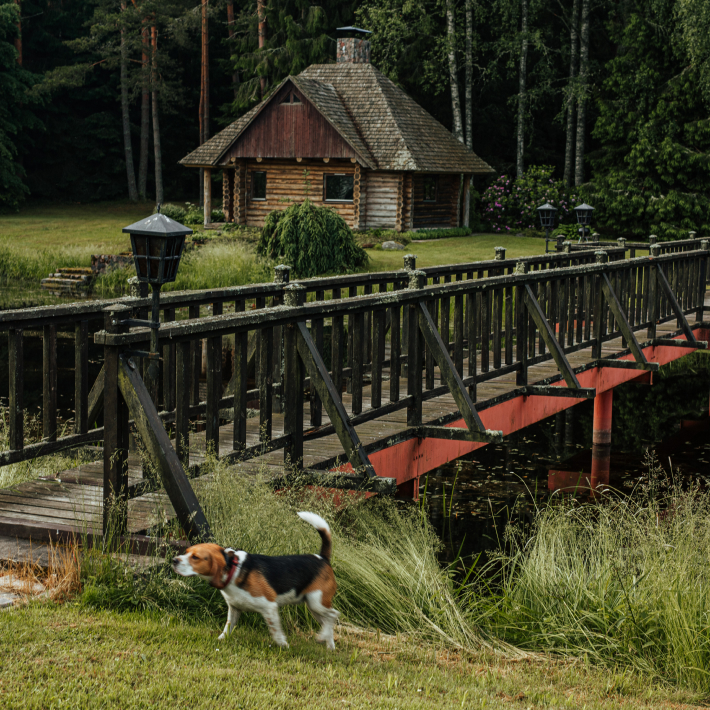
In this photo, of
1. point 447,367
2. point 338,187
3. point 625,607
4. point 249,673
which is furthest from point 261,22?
point 249,673

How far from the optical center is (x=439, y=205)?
34.8 meters

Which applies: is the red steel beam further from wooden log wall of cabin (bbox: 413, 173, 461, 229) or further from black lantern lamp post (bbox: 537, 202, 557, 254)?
wooden log wall of cabin (bbox: 413, 173, 461, 229)

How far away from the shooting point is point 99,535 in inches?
185

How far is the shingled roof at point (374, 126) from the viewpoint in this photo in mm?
32250

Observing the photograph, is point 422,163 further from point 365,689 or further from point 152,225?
point 365,689

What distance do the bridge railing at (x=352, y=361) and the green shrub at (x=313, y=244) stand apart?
1283cm

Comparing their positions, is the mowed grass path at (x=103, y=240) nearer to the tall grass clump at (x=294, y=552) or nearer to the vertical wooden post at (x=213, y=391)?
the vertical wooden post at (x=213, y=391)

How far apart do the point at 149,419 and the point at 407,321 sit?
10.0 feet

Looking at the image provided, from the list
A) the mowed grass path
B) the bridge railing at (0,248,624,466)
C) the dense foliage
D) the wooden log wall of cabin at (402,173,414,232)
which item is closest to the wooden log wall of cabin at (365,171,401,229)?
the wooden log wall of cabin at (402,173,414,232)

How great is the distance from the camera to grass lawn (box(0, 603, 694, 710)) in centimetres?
349

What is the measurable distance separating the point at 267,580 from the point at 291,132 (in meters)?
30.1

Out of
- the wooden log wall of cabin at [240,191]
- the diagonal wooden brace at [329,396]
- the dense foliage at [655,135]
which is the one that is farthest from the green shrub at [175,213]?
the diagonal wooden brace at [329,396]

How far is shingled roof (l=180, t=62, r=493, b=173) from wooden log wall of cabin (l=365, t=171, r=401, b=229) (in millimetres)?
687

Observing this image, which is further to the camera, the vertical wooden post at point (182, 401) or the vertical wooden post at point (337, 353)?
the vertical wooden post at point (337, 353)
